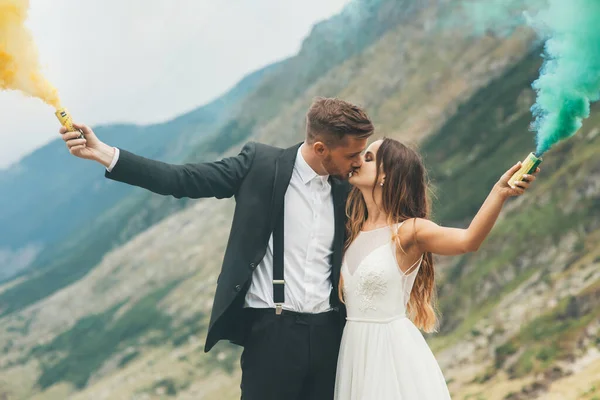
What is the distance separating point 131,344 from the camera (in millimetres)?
42281

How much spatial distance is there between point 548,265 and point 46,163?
90.1 meters

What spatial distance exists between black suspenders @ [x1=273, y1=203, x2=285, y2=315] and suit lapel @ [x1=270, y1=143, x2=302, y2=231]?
0.06 m

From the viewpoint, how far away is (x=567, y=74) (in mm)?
4562

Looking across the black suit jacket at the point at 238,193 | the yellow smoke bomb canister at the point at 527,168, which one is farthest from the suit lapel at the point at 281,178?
the yellow smoke bomb canister at the point at 527,168

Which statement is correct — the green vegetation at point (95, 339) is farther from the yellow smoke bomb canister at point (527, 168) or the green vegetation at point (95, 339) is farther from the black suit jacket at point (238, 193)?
Answer: the yellow smoke bomb canister at point (527, 168)

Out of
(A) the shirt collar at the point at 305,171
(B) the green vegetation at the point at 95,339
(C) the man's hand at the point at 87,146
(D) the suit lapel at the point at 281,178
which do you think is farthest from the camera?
(B) the green vegetation at the point at 95,339

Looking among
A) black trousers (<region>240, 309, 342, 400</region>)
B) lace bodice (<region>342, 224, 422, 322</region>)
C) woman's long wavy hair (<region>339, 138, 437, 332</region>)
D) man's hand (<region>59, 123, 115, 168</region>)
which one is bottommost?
black trousers (<region>240, 309, 342, 400</region>)

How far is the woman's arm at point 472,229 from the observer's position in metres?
4.61

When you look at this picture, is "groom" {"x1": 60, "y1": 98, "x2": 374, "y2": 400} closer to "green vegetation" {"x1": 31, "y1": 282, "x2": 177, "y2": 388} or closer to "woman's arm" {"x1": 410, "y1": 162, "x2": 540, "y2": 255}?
"woman's arm" {"x1": 410, "y1": 162, "x2": 540, "y2": 255}

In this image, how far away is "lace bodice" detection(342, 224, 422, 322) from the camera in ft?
17.8

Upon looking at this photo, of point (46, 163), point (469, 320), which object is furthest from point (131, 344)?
point (46, 163)

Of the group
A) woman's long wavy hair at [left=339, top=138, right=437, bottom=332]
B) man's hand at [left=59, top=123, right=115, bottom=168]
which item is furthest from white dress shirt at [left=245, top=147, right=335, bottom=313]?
man's hand at [left=59, top=123, right=115, bottom=168]

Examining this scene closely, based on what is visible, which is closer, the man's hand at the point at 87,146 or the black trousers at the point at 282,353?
the man's hand at the point at 87,146

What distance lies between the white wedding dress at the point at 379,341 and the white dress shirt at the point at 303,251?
26cm
